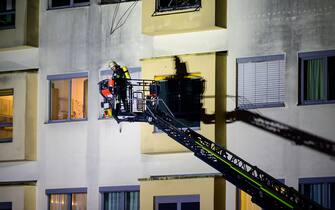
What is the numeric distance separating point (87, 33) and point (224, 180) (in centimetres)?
742

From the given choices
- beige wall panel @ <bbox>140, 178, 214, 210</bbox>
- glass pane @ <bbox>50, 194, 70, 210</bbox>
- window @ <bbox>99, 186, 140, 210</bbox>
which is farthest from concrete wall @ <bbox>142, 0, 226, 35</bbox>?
glass pane @ <bbox>50, 194, 70, 210</bbox>

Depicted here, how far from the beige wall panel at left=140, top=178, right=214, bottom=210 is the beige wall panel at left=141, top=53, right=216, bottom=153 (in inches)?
43.0

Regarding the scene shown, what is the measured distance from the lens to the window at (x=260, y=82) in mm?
43062

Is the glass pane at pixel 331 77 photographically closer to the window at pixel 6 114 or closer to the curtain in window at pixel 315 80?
the curtain in window at pixel 315 80

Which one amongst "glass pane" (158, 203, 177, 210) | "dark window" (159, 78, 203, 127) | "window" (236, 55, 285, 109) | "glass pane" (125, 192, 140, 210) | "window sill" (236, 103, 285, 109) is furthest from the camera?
"glass pane" (125, 192, 140, 210)

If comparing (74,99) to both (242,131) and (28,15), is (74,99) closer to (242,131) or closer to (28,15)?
(28,15)

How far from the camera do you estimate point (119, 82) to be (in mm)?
42438

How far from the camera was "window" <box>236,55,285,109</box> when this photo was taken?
4306 cm

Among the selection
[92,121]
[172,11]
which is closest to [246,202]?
[92,121]

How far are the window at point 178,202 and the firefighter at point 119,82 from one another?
3485 millimetres

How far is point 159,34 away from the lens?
4534 centimetres

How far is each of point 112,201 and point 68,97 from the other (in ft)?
13.5

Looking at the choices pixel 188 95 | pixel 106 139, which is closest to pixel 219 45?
pixel 188 95

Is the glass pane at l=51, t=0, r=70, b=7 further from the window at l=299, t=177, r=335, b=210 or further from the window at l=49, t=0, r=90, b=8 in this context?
the window at l=299, t=177, r=335, b=210
